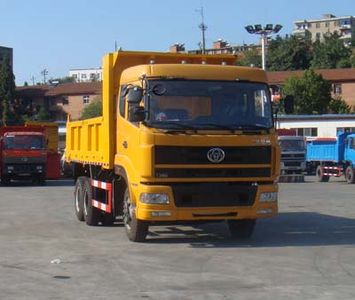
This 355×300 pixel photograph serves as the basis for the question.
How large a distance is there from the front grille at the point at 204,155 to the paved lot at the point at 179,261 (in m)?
1.56

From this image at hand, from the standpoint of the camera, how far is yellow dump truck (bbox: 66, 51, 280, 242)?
12.4 metres

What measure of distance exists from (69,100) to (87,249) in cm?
10171

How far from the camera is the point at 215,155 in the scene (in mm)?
12562

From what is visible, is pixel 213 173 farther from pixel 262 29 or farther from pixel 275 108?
pixel 262 29

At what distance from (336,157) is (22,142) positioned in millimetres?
17097

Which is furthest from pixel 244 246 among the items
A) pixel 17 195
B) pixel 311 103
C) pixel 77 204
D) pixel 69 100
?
pixel 69 100

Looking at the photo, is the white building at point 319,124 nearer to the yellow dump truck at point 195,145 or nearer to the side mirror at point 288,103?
the side mirror at point 288,103

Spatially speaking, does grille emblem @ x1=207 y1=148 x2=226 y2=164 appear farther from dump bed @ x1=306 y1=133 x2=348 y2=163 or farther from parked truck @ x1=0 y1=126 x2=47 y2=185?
dump bed @ x1=306 y1=133 x2=348 y2=163

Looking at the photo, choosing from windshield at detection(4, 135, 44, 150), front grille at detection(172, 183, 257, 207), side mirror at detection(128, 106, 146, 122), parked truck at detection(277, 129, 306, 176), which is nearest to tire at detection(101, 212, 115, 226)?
front grille at detection(172, 183, 257, 207)

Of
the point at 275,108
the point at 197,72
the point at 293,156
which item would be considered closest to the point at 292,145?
the point at 293,156

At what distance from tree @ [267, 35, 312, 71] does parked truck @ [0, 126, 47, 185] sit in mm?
92832

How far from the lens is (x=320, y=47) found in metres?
127

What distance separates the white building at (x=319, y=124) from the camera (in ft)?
228

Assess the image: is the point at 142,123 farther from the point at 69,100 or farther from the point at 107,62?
the point at 69,100
